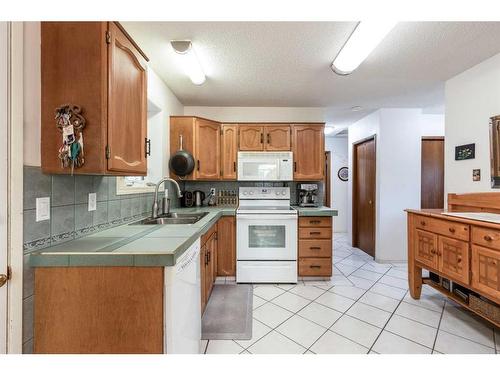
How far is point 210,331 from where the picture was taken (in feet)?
5.97

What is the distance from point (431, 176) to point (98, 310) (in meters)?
4.48

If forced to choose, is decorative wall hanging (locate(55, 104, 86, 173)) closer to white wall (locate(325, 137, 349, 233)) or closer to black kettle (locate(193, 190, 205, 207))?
black kettle (locate(193, 190, 205, 207))

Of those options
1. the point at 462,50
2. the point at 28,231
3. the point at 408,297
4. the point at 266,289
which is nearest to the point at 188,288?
the point at 28,231

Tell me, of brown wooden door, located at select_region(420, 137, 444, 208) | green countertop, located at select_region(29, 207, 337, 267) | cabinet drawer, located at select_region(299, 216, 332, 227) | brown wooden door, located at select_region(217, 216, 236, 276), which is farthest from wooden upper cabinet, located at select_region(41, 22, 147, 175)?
brown wooden door, located at select_region(420, 137, 444, 208)

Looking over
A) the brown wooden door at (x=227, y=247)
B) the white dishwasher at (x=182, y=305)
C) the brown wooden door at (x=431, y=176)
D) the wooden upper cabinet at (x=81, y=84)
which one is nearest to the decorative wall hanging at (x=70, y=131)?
the wooden upper cabinet at (x=81, y=84)

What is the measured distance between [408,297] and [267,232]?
5.38 ft

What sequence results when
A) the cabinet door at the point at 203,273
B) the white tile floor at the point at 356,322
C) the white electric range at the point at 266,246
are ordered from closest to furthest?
the white tile floor at the point at 356,322
the cabinet door at the point at 203,273
the white electric range at the point at 266,246

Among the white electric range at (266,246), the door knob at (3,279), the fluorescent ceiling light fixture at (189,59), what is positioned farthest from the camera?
the white electric range at (266,246)

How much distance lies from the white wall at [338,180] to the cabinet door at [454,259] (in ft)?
12.1

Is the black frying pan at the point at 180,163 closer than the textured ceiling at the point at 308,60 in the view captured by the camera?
No

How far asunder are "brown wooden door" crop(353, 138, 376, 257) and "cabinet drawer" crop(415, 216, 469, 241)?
5.09 ft

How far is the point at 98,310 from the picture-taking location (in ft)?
3.25

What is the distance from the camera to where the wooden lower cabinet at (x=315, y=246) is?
9.00ft

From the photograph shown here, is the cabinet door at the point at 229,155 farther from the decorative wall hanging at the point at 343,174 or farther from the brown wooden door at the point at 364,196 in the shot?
the decorative wall hanging at the point at 343,174
